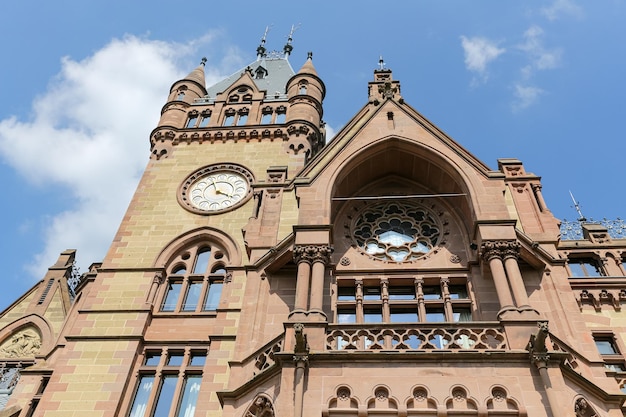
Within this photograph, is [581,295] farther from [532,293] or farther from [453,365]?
[453,365]

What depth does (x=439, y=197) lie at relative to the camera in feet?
59.5

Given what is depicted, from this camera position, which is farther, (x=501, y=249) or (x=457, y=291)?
(x=457, y=291)

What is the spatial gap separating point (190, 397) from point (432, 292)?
24.8 ft

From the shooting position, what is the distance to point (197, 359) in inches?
700

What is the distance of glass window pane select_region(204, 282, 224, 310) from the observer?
19500 mm

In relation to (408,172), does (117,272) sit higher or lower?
lower

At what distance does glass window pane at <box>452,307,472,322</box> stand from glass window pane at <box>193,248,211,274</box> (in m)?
9.34

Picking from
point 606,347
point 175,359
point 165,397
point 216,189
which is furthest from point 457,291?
point 216,189

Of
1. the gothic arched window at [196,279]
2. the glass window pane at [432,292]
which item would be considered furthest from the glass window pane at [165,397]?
the glass window pane at [432,292]

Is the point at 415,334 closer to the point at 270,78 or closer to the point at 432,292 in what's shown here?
the point at 432,292

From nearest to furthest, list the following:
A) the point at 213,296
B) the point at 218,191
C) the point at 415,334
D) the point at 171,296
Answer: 1. the point at 415,334
2. the point at 213,296
3. the point at 171,296
4. the point at 218,191

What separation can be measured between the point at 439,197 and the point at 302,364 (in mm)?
8431

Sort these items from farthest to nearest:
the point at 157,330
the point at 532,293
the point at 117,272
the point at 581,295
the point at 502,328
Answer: the point at 117,272, the point at 157,330, the point at 581,295, the point at 532,293, the point at 502,328

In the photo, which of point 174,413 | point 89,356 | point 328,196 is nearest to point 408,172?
point 328,196
